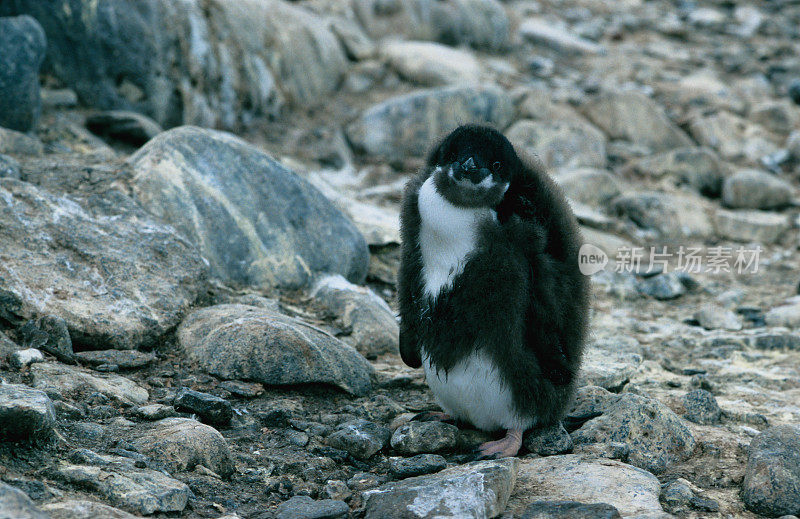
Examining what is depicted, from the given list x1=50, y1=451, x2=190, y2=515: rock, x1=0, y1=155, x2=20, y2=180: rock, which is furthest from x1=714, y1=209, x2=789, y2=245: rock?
x1=50, y1=451, x2=190, y2=515: rock

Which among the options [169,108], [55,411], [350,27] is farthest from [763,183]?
[55,411]

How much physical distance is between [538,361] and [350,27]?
21.9ft

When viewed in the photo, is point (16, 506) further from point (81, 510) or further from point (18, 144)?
point (18, 144)

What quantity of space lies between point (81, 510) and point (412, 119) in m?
5.87

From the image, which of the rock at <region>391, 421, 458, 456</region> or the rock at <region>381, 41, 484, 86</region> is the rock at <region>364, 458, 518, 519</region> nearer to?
the rock at <region>391, 421, 458, 456</region>

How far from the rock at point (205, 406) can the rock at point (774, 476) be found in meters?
1.90

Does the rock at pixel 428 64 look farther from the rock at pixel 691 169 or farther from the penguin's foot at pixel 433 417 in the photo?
the penguin's foot at pixel 433 417

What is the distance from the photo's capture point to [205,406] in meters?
3.26

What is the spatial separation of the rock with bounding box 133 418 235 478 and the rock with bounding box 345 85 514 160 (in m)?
5.02

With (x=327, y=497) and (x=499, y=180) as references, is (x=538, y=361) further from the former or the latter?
(x=327, y=497)

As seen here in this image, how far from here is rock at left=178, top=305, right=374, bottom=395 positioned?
3658mm

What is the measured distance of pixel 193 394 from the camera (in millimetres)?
3279

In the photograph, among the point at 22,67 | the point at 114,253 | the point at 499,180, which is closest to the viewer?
the point at 499,180

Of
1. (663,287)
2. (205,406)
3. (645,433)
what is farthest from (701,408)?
(663,287)
